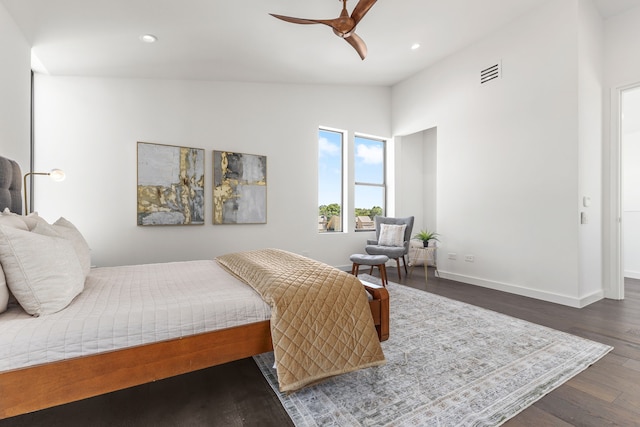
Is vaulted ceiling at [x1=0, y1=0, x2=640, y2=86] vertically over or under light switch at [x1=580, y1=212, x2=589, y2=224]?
over

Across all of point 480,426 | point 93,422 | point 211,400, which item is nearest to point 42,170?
point 93,422

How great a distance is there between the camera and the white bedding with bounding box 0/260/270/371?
116 cm

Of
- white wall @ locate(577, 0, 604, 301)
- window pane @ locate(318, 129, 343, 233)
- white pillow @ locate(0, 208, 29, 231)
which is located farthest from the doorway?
white pillow @ locate(0, 208, 29, 231)

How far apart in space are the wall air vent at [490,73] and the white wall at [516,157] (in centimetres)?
7

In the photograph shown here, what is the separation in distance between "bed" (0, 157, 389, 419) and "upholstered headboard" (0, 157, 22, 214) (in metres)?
1.06

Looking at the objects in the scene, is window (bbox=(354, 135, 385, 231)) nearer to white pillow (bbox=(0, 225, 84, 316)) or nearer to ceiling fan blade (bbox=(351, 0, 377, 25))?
ceiling fan blade (bbox=(351, 0, 377, 25))

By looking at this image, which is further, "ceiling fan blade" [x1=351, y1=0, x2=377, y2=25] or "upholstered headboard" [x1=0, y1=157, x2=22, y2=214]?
"ceiling fan blade" [x1=351, y1=0, x2=377, y2=25]

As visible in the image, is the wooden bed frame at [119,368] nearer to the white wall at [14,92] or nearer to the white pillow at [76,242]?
the white pillow at [76,242]

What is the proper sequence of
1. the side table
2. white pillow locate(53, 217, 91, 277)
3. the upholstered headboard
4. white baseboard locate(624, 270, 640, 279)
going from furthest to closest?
white baseboard locate(624, 270, 640, 279) → the side table → the upholstered headboard → white pillow locate(53, 217, 91, 277)

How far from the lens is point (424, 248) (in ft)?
14.1

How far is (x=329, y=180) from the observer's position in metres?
5.10

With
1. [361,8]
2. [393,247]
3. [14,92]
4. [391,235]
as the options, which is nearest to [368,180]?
[391,235]

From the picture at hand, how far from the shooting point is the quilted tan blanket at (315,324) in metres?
1.48

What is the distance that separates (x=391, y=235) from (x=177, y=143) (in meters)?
3.34
